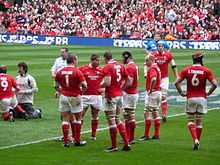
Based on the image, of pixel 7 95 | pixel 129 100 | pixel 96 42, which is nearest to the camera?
pixel 129 100

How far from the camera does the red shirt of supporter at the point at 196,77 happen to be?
51.5 ft

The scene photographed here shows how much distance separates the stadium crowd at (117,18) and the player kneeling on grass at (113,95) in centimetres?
3680

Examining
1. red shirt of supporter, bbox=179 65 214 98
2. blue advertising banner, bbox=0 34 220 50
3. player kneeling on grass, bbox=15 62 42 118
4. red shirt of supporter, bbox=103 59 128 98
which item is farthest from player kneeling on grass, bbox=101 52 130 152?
blue advertising banner, bbox=0 34 220 50

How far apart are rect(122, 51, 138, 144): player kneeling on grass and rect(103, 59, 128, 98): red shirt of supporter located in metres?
0.76

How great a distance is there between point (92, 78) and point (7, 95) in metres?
3.18

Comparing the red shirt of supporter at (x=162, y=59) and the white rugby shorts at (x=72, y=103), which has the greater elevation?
the red shirt of supporter at (x=162, y=59)

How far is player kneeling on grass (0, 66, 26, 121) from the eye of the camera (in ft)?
63.0

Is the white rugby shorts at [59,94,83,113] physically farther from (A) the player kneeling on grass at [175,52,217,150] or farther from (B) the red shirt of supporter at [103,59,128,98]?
(A) the player kneeling on grass at [175,52,217,150]

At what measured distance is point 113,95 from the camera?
621 inches

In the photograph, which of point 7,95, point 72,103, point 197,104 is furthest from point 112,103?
point 7,95

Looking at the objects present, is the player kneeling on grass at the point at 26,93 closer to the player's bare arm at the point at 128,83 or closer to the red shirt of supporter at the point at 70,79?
the red shirt of supporter at the point at 70,79

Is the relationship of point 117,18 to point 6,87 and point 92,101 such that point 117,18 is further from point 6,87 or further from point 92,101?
point 92,101

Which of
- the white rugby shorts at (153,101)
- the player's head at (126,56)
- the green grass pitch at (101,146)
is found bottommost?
the green grass pitch at (101,146)

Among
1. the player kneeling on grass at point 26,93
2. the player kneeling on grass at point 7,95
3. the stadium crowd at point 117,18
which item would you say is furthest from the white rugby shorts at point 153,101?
the stadium crowd at point 117,18
